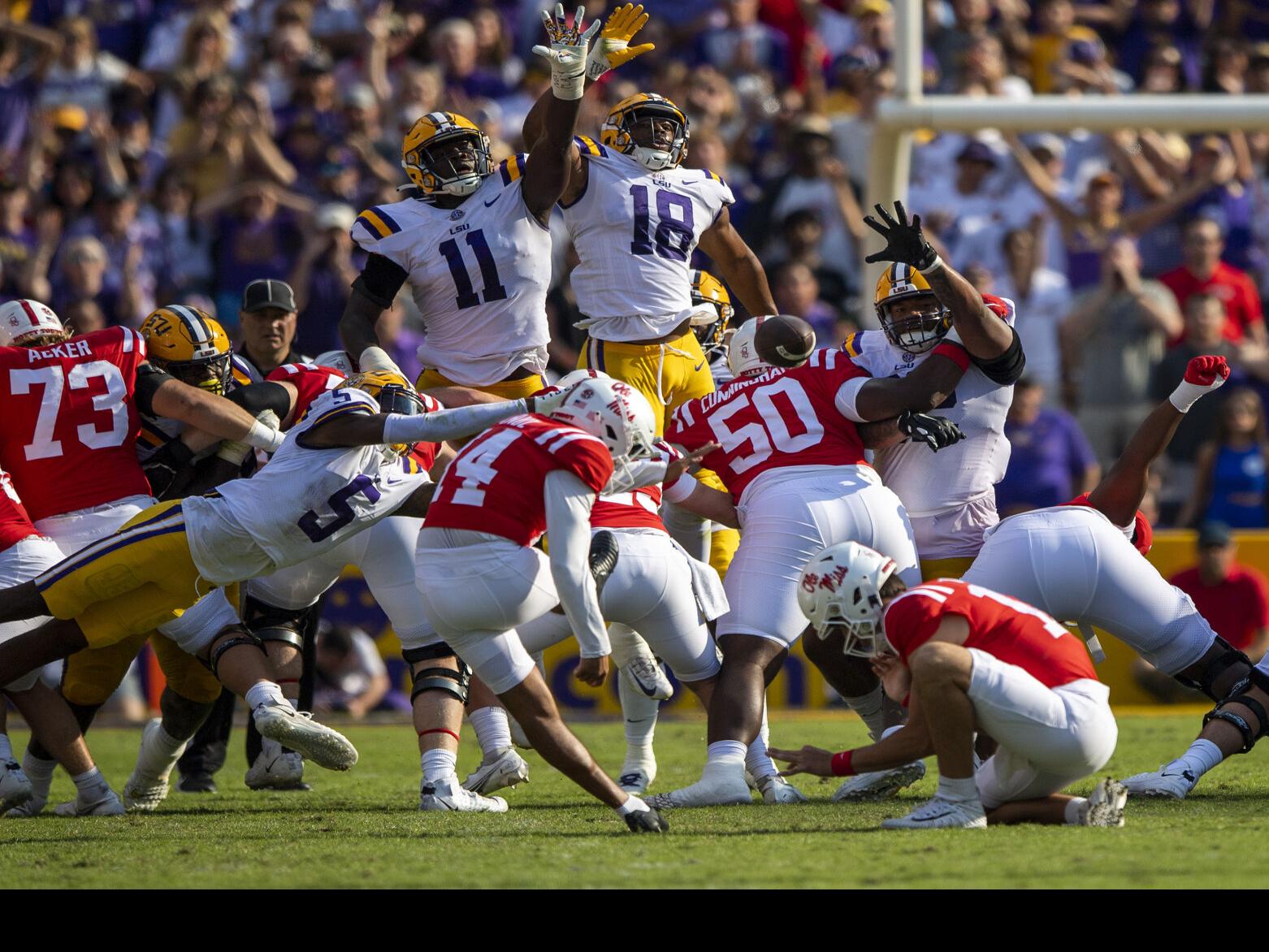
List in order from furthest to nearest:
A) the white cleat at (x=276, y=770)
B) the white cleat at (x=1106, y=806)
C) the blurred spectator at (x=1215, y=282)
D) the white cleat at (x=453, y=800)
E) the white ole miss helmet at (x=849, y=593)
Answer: the blurred spectator at (x=1215, y=282) → the white cleat at (x=276, y=770) → the white cleat at (x=453, y=800) → the white ole miss helmet at (x=849, y=593) → the white cleat at (x=1106, y=806)

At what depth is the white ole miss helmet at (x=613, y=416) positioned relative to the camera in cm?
643

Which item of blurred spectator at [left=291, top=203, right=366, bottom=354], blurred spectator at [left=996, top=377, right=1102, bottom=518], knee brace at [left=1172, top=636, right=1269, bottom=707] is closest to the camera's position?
knee brace at [left=1172, top=636, right=1269, bottom=707]

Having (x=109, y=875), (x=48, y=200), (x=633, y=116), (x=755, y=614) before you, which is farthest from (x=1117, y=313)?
(x=109, y=875)

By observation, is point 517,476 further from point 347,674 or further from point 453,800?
point 347,674

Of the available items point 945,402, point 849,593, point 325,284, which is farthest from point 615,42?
point 325,284

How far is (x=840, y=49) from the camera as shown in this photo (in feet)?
50.0

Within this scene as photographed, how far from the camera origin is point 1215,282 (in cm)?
1302

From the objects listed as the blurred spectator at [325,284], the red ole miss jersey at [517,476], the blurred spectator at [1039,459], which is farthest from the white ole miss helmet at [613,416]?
the blurred spectator at [325,284]

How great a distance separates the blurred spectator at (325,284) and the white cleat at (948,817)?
7.16m

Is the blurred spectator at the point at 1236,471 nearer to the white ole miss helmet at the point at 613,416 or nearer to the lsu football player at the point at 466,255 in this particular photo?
the lsu football player at the point at 466,255

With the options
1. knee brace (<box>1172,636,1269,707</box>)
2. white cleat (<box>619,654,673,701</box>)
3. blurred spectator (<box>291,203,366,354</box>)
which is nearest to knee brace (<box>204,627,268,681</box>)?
white cleat (<box>619,654,673,701</box>)

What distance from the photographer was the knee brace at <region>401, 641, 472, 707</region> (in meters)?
7.38

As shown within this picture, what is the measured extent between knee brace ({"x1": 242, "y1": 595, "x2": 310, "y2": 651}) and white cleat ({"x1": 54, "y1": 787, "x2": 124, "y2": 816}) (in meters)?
0.91

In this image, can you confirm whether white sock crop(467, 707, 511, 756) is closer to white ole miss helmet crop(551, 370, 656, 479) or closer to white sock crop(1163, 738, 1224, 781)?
white ole miss helmet crop(551, 370, 656, 479)
